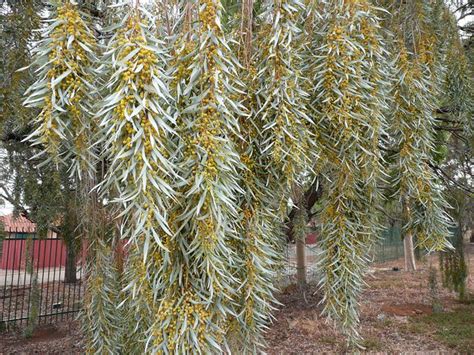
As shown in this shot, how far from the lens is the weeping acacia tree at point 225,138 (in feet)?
2.24

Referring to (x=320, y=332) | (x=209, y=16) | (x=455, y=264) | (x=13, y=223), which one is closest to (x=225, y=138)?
(x=209, y=16)

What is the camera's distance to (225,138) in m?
0.77

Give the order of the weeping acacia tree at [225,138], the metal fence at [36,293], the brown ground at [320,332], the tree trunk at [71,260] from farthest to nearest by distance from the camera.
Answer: the brown ground at [320,332] < the metal fence at [36,293] < the tree trunk at [71,260] < the weeping acacia tree at [225,138]

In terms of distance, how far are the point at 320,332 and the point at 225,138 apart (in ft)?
15.7

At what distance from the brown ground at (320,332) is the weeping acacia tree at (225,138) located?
2799mm

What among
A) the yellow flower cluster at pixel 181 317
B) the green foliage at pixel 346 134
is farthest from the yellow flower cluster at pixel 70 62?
the green foliage at pixel 346 134

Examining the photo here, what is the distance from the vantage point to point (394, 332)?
16.7ft

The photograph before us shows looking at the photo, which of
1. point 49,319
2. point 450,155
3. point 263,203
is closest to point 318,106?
point 263,203

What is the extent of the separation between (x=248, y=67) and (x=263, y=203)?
12.5 inches

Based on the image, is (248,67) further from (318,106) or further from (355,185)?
(355,185)

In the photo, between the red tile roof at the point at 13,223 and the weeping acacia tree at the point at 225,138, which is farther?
the red tile roof at the point at 13,223

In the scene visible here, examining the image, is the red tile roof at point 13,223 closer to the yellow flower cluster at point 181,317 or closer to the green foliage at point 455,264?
the yellow flower cluster at point 181,317

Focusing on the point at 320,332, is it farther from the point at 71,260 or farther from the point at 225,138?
the point at 225,138

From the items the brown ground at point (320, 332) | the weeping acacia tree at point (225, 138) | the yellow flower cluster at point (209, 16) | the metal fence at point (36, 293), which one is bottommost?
the brown ground at point (320, 332)
